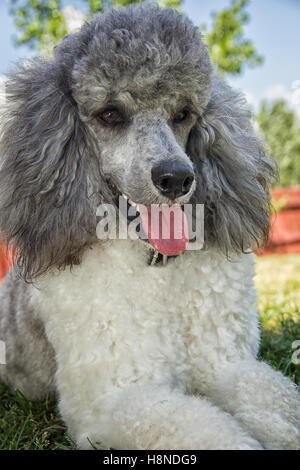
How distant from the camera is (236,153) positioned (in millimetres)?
1806

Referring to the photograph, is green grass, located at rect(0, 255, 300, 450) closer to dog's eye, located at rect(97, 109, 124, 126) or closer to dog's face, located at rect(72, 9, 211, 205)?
dog's face, located at rect(72, 9, 211, 205)

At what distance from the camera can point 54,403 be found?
2.13 meters

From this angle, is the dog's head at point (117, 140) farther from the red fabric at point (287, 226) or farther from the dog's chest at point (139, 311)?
the red fabric at point (287, 226)

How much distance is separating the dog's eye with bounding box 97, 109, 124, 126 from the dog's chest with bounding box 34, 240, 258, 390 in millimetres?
409

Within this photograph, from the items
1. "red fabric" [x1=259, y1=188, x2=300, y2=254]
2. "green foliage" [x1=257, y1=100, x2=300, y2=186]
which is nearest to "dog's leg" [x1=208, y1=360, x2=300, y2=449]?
"red fabric" [x1=259, y1=188, x2=300, y2=254]

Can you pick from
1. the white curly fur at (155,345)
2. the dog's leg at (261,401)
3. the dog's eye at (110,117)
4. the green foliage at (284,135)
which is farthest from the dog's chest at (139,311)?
the green foliage at (284,135)

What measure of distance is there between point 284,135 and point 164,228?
11101 millimetres

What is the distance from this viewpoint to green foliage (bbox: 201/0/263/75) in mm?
7540

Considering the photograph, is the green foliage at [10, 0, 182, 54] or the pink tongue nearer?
the pink tongue

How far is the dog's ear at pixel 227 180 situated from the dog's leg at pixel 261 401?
1.45ft

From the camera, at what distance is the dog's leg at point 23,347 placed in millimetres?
2041

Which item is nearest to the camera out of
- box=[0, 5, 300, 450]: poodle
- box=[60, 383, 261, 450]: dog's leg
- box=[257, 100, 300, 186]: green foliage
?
box=[60, 383, 261, 450]: dog's leg

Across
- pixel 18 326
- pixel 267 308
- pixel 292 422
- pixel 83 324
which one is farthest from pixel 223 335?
pixel 267 308
